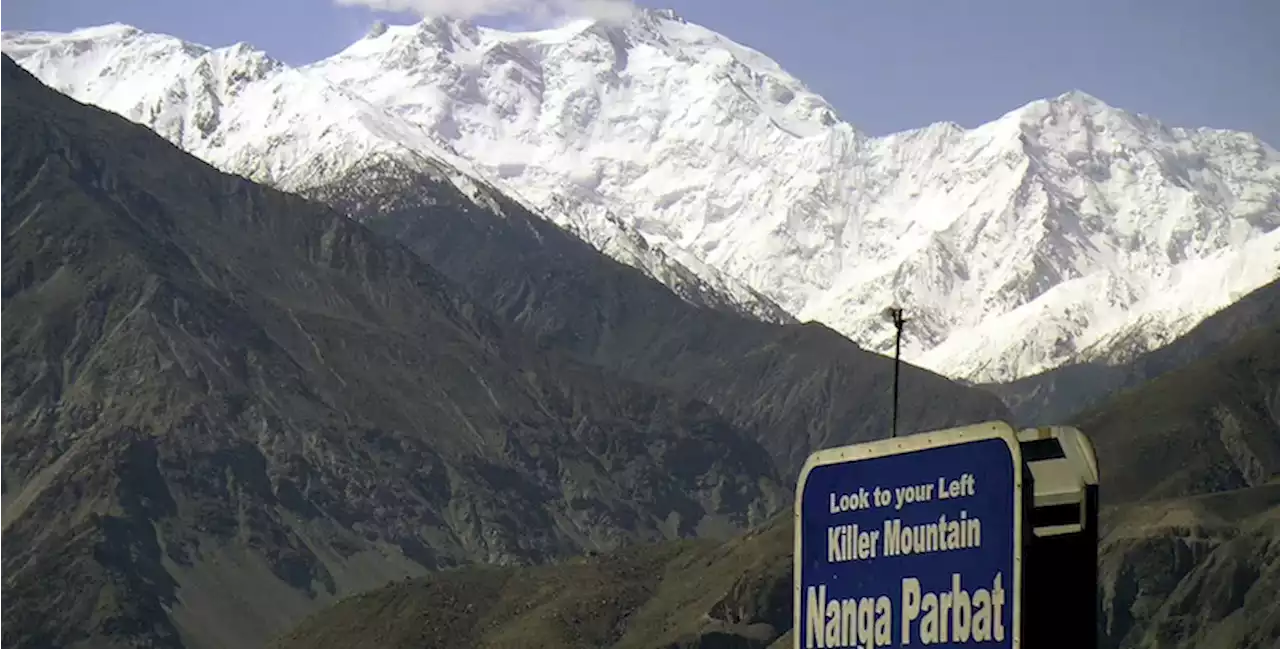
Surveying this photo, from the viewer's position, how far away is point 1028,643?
1627cm

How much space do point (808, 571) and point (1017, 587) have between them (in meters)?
2.30

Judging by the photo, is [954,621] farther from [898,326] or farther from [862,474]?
[898,326]

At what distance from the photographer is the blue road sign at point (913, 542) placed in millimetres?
16469

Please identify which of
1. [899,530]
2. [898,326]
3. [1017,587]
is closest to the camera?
[1017,587]

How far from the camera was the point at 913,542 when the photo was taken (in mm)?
17141

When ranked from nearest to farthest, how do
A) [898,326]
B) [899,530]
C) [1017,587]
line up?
[1017,587], [899,530], [898,326]

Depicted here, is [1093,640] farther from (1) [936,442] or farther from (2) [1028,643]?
(1) [936,442]

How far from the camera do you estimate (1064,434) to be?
17.2 meters

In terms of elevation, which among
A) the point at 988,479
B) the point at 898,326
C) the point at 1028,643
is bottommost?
the point at 1028,643

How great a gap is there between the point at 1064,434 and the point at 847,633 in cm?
209

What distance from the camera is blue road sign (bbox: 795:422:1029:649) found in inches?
648

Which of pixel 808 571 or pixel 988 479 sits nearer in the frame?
pixel 988 479

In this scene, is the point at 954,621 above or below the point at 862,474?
below

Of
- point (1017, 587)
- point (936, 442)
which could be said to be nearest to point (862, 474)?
point (936, 442)
